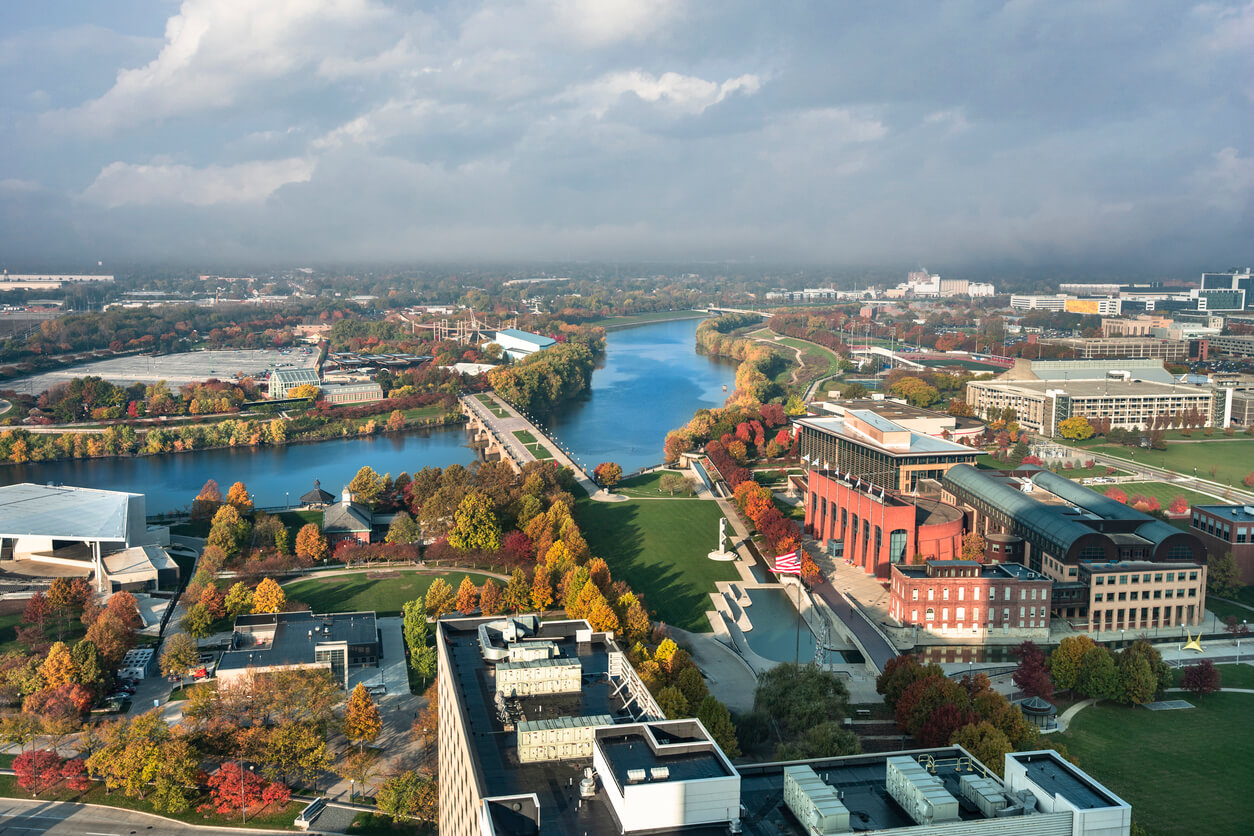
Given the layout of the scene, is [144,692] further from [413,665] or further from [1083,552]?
[1083,552]

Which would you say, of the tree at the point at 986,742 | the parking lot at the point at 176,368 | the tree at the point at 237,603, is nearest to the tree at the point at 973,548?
the tree at the point at 986,742

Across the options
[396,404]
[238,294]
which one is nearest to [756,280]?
[238,294]

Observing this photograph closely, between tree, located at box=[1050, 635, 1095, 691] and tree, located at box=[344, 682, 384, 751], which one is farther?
tree, located at box=[1050, 635, 1095, 691]

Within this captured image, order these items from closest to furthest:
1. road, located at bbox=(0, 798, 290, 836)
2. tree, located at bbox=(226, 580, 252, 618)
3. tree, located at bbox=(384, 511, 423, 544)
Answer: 1. road, located at bbox=(0, 798, 290, 836)
2. tree, located at bbox=(226, 580, 252, 618)
3. tree, located at bbox=(384, 511, 423, 544)

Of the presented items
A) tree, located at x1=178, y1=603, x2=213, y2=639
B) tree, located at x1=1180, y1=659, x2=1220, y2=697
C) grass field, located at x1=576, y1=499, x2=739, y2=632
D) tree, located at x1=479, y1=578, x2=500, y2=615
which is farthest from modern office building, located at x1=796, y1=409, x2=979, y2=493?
tree, located at x1=178, y1=603, x2=213, y2=639

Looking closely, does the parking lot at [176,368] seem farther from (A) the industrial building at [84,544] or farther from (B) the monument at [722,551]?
(B) the monument at [722,551]

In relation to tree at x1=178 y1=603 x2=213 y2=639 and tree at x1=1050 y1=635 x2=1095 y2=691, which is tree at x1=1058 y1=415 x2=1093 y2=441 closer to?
tree at x1=1050 y1=635 x2=1095 y2=691

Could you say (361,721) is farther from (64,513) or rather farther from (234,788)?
(64,513)
